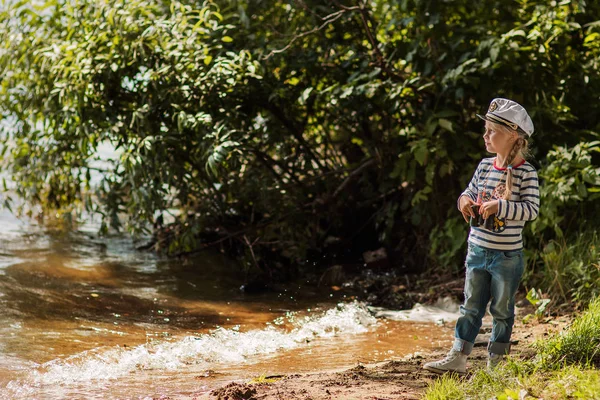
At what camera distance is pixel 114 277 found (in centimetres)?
707

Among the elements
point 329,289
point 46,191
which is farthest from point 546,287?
point 46,191

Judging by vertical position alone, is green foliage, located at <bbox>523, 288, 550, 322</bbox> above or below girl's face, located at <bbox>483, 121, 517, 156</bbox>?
below

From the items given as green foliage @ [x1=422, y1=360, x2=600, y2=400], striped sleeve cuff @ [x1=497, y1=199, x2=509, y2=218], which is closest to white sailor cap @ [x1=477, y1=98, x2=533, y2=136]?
striped sleeve cuff @ [x1=497, y1=199, x2=509, y2=218]

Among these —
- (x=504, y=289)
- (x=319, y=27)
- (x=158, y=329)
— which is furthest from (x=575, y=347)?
(x=319, y=27)

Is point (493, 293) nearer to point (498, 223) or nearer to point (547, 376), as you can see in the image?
point (498, 223)

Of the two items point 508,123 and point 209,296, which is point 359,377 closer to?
point 508,123

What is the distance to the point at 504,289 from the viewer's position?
146 inches

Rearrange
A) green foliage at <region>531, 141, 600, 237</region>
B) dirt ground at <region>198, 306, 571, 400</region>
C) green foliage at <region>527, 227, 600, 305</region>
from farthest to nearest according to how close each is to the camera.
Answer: green foliage at <region>531, 141, 600, 237</region> < green foliage at <region>527, 227, 600, 305</region> < dirt ground at <region>198, 306, 571, 400</region>

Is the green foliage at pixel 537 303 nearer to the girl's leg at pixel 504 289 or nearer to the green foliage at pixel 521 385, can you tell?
the girl's leg at pixel 504 289

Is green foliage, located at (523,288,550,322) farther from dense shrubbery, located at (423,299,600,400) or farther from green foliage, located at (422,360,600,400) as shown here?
green foliage, located at (422,360,600,400)

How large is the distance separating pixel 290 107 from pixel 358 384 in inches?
168

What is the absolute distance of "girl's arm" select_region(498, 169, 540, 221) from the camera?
3.56 metres

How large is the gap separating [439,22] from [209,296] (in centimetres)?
343

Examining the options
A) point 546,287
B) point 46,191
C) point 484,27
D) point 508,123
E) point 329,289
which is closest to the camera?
point 508,123
